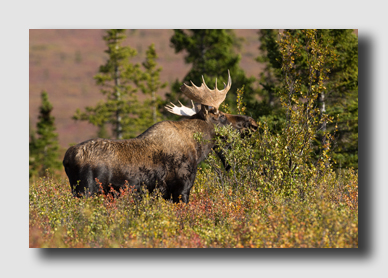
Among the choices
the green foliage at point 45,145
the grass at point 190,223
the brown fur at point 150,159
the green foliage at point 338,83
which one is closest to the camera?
the grass at point 190,223

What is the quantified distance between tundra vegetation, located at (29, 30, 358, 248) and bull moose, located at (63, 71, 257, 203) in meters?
0.23

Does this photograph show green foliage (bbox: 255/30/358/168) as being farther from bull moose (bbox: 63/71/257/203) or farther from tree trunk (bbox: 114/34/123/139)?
tree trunk (bbox: 114/34/123/139)

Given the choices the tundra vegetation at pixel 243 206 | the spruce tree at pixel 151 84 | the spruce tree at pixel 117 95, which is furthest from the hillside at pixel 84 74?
the tundra vegetation at pixel 243 206

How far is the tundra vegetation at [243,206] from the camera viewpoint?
7926mm

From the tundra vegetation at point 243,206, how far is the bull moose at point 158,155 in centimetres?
23

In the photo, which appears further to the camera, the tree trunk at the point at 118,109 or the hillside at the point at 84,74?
the tree trunk at the point at 118,109

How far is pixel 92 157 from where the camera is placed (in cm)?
895

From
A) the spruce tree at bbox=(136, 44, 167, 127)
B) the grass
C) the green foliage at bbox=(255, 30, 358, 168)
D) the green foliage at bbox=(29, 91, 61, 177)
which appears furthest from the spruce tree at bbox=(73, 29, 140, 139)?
the grass

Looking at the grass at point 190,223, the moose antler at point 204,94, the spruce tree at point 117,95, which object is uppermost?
the spruce tree at point 117,95

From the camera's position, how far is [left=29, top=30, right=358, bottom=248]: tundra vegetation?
7.93 metres

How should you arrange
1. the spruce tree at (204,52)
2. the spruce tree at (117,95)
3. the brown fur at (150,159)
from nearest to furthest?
the brown fur at (150,159), the spruce tree at (204,52), the spruce tree at (117,95)

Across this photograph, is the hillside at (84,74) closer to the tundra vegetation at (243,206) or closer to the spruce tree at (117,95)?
the spruce tree at (117,95)

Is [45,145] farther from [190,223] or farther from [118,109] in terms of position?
[190,223]
